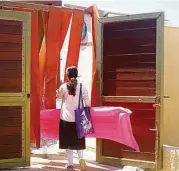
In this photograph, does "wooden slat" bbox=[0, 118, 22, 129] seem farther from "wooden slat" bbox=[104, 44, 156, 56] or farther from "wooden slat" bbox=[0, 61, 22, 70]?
"wooden slat" bbox=[104, 44, 156, 56]

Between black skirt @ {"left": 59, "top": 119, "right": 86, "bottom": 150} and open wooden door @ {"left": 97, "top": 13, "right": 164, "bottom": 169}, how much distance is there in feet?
2.28

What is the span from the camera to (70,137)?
5.96 meters

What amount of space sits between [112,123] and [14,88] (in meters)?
1.62

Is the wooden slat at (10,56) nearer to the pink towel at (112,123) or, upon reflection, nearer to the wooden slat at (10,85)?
the wooden slat at (10,85)

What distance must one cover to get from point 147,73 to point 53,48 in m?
1.63

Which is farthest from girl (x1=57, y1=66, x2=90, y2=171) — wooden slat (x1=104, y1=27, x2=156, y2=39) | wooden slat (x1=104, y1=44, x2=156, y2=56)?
wooden slat (x1=104, y1=27, x2=156, y2=39)

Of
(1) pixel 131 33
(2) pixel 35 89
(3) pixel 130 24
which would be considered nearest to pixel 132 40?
(1) pixel 131 33

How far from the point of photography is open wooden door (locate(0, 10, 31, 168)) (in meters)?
5.89

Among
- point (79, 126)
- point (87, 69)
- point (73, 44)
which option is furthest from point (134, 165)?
point (87, 69)

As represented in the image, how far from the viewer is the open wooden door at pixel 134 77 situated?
5.91 meters

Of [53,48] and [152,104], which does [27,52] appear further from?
[152,104]

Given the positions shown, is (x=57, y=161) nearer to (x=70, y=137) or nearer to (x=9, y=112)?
(x=70, y=137)

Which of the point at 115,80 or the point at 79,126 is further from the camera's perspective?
the point at 115,80

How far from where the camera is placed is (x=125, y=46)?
629 centimetres
